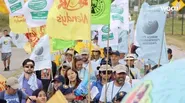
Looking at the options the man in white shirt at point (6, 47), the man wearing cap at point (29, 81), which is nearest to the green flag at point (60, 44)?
the man wearing cap at point (29, 81)

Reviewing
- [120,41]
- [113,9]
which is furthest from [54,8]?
[120,41]

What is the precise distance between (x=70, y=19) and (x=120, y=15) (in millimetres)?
3535

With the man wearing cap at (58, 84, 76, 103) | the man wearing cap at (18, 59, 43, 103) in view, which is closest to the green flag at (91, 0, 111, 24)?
the man wearing cap at (18, 59, 43, 103)

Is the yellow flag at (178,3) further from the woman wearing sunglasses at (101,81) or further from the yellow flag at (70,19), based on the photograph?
A: the woman wearing sunglasses at (101,81)

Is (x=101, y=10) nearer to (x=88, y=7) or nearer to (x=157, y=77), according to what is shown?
(x=88, y=7)

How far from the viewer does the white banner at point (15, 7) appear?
10359 mm

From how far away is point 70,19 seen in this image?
273 inches

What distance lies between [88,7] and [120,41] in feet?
14.6

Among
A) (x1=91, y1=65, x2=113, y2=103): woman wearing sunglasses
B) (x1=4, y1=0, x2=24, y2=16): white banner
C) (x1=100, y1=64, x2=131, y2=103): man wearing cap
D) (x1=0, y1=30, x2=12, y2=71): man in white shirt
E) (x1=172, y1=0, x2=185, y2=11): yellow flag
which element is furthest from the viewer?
(x1=172, y1=0, x2=185, y2=11): yellow flag

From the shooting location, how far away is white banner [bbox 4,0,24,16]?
10.4 meters

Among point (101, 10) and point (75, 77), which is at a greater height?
point (101, 10)

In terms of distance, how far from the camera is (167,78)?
1689 millimetres

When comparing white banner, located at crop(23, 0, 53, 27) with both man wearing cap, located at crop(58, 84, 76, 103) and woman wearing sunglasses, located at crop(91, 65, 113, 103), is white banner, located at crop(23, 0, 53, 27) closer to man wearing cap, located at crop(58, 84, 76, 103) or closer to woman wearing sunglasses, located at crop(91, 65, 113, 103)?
woman wearing sunglasses, located at crop(91, 65, 113, 103)

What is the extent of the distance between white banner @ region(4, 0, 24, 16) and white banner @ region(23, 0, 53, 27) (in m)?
1.24
